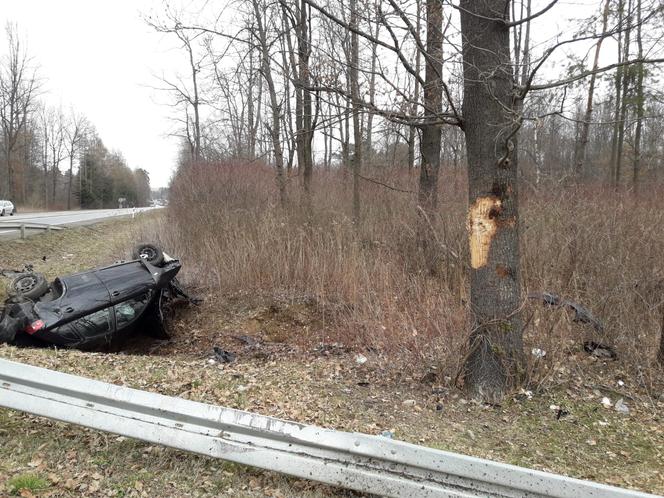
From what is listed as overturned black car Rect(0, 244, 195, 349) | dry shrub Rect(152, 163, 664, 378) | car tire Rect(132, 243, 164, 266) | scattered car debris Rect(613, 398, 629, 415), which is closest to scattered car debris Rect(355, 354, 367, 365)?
dry shrub Rect(152, 163, 664, 378)

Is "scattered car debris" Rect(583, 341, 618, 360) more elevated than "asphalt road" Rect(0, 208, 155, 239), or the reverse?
"asphalt road" Rect(0, 208, 155, 239)

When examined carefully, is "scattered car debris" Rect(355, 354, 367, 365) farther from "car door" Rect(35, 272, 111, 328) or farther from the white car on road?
the white car on road

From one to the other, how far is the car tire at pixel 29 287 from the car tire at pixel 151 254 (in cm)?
131

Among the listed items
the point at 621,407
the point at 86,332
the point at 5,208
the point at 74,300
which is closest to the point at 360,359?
the point at 621,407

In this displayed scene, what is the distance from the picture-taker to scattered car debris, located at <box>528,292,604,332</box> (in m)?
4.66

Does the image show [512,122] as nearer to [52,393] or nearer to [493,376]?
[493,376]

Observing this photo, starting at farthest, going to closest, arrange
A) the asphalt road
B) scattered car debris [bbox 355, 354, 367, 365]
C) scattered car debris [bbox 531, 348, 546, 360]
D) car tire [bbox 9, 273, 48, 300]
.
A: the asphalt road
car tire [bbox 9, 273, 48, 300]
scattered car debris [bbox 355, 354, 367, 365]
scattered car debris [bbox 531, 348, 546, 360]

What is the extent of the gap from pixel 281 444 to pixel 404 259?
203 inches

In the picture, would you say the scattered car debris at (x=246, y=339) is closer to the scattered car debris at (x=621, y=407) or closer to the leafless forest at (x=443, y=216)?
the leafless forest at (x=443, y=216)

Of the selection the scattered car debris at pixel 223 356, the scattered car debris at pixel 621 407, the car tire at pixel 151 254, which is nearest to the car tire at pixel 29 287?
the car tire at pixel 151 254

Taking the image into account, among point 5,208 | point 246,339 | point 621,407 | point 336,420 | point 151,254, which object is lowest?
point 246,339

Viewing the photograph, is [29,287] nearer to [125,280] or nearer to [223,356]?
[125,280]

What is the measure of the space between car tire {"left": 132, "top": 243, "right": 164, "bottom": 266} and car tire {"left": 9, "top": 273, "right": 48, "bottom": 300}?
1.31 m

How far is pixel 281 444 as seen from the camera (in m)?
2.49
